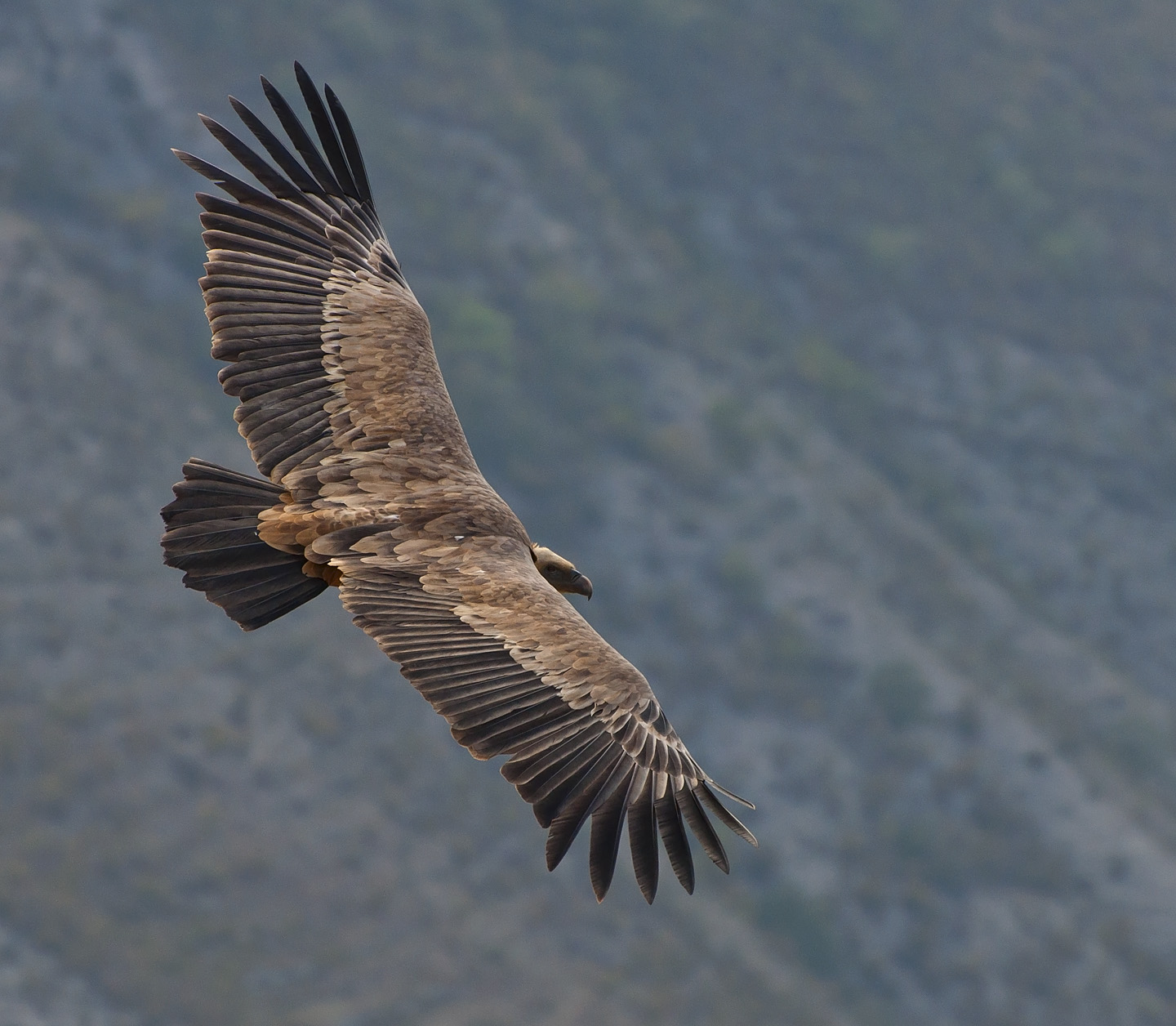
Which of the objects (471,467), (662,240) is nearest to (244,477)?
(471,467)

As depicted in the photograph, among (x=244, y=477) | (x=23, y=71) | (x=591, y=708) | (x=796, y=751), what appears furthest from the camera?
(x=23, y=71)

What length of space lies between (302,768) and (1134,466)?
4474 cm

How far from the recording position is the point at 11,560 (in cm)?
6297

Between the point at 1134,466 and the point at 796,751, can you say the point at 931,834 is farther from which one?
the point at 1134,466

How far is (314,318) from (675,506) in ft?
225

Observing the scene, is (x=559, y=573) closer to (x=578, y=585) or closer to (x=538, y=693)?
(x=578, y=585)

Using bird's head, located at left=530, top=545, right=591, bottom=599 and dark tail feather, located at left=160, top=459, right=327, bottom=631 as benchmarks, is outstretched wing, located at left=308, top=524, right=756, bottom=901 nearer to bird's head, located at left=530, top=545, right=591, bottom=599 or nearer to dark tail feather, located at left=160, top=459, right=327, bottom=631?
dark tail feather, located at left=160, top=459, right=327, bottom=631

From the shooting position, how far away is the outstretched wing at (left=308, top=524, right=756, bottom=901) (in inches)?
412

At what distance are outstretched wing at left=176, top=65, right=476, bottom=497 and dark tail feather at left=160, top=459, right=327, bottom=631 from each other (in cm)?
36

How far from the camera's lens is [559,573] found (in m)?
13.6

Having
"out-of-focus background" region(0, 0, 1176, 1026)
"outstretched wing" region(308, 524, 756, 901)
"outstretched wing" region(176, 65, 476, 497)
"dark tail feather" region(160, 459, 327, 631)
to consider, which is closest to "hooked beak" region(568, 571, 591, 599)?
"outstretched wing" region(176, 65, 476, 497)

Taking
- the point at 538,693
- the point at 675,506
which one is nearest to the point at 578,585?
the point at 538,693

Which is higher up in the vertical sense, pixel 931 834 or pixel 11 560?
pixel 11 560

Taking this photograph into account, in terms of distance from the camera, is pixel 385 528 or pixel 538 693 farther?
pixel 385 528
